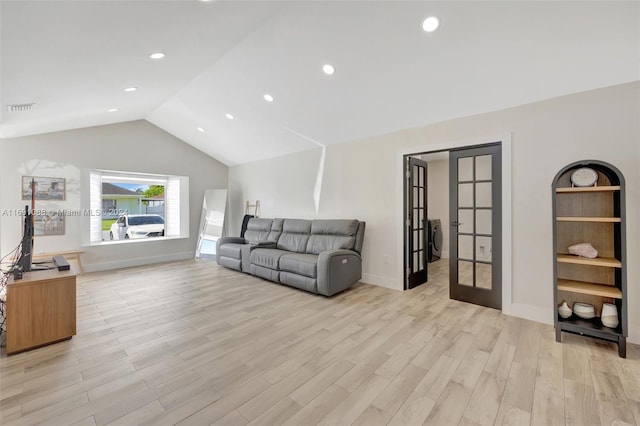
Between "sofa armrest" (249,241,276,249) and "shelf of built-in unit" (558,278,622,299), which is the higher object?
"sofa armrest" (249,241,276,249)

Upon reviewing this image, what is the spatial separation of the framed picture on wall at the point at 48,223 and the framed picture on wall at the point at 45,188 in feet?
0.84

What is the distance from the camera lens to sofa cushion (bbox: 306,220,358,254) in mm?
4078

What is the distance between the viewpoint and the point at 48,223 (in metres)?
4.61

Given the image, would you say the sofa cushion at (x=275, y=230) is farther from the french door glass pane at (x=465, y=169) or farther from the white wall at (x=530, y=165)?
the french door glass pane at (x=465, y=169)

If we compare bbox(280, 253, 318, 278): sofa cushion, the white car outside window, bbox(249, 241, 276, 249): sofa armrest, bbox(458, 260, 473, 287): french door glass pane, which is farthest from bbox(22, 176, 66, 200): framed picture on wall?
bbox(458, 260, 473, 287): french door glass pane

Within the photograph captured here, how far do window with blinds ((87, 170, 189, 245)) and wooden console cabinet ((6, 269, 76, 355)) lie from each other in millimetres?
3350

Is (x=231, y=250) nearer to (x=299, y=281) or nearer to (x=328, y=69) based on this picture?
→ (x=299, y=281)

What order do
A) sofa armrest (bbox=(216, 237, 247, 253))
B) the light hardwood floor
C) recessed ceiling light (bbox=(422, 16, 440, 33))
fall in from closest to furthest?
the light hardwood floor
recessed ceiling light (bbox=(422, 16, 440, 33))
sofa armrest (bbox=(216, 237, 247, 253))

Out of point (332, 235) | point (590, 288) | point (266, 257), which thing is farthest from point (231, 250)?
point (590, 288)

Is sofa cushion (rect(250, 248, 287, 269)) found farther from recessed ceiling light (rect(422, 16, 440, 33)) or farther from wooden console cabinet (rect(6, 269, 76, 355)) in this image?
recessed ceiling light (rect(422, 16, 440, 33))

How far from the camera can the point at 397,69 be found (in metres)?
2.89

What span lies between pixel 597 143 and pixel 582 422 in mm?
2353

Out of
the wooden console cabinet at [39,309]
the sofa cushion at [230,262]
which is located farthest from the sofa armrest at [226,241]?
the wooden console cabinet at [39,309]

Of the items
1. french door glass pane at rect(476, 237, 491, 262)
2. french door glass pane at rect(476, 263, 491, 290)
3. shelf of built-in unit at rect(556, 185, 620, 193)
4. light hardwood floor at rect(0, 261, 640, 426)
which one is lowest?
light hardwood floor at rect(0, 261, 640, 426)
